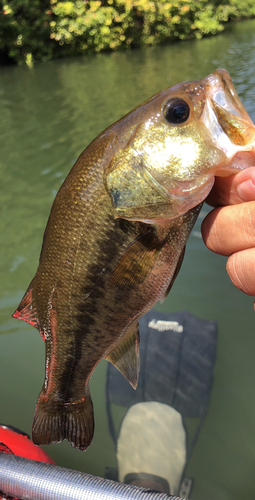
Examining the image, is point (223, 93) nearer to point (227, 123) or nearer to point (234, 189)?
point (227, 123)

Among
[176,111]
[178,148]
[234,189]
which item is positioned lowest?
[234,189]

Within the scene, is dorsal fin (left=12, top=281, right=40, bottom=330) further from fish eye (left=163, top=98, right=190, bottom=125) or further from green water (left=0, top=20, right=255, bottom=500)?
green water (left=0, top=20, right=255, bottom=500)

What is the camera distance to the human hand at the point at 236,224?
1.28 meters

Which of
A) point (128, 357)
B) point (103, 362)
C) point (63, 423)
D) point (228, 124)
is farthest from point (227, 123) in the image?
point (103, 362)

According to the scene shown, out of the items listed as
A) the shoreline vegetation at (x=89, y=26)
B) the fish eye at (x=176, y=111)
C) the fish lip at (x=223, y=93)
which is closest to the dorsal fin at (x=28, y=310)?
the fish eye at (x=176, y=111)

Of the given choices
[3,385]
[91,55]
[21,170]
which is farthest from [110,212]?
[91,55]

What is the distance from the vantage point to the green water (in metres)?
2.78

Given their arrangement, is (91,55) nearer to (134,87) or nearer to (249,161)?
(134,87)

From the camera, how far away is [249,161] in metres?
1.25

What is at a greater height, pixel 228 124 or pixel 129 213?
pixel 228 124

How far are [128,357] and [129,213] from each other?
79 centimetres

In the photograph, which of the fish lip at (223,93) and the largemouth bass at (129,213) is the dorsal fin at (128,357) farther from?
the fish lip at (223,93)

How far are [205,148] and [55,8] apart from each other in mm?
25235

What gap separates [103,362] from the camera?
3.45 m
